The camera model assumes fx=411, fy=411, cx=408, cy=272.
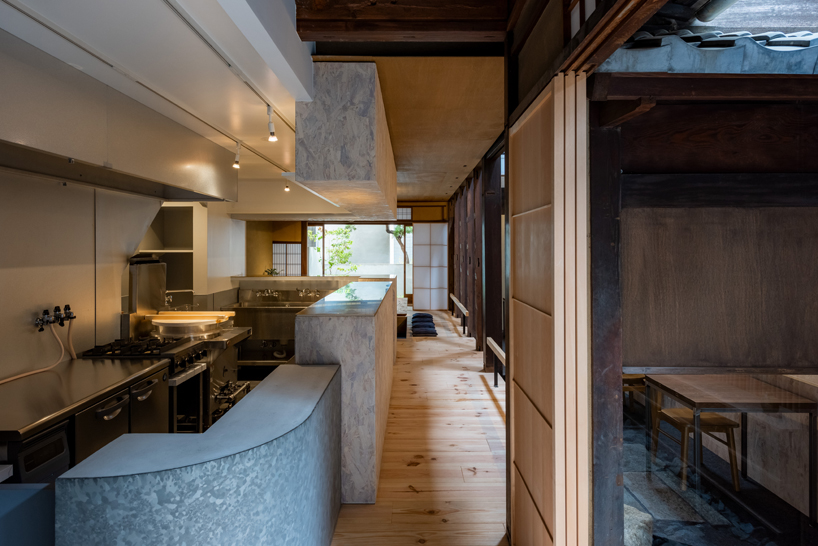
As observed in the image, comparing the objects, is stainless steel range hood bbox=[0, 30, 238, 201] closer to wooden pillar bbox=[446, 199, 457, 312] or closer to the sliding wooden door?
the sliding wooden door

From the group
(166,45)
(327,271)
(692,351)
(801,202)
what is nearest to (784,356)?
(692,351)

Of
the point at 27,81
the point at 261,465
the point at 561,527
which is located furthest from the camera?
the point at 27,81

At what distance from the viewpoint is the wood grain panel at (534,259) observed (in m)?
1.56

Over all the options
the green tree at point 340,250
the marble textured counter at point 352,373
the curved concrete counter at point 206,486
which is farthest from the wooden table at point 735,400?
the green tree at point 340,250

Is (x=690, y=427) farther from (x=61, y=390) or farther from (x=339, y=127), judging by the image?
(x=61, y=390)

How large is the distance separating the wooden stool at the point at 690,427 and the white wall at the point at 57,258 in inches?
140

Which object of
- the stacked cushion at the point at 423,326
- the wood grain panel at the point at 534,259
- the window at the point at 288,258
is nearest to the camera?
the wood grain panel at the point at 534,259

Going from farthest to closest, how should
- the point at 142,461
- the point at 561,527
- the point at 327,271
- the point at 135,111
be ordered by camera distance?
the point at 327,271 < the point at 135,111 < the point at 561,527 < the point at 142,461

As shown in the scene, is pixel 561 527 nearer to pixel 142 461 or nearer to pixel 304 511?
pixel 304 511

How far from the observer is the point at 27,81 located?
1635 mm

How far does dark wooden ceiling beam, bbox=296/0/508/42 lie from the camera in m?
2.06

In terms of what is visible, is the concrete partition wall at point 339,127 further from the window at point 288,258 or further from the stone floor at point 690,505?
the window at point 288,258

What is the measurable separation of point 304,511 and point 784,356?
6.69 feet

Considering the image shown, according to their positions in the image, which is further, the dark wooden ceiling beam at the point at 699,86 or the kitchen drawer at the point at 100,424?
the kitchen drawer at the point at 100,424
